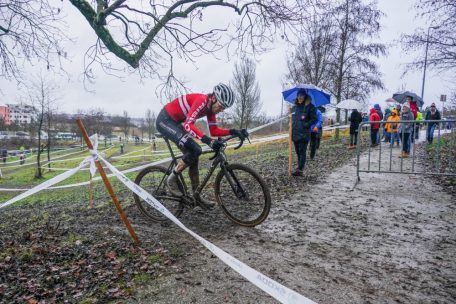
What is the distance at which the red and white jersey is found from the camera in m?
4.18

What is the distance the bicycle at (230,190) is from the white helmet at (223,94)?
50 cm

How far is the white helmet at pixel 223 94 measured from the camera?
13.7ft

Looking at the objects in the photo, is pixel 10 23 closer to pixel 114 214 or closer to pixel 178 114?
pixel 114 214

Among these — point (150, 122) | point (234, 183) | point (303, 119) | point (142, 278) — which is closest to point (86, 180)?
point (303, 119)

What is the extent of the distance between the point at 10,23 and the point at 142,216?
7.72 metres

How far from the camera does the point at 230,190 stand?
4363mm


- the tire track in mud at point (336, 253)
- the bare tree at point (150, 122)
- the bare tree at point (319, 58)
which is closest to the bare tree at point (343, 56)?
the bare tree at point (319, 58)

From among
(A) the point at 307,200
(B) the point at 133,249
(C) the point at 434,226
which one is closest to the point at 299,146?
(A) the point at 307,200

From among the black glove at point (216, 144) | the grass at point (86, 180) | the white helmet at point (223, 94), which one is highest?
the white helmet at point (223, 94)

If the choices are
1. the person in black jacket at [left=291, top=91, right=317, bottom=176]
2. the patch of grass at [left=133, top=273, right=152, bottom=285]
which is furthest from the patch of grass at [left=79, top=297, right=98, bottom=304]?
the person in black jacket at [left=291, top=91, right=317, bottom=176]

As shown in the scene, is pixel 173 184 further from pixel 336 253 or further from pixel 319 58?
pixel 319 58

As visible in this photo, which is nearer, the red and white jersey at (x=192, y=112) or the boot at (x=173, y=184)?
the red and white jersey at (x=192, y=112)

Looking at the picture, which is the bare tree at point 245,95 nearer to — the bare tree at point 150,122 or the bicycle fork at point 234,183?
the bicycle fork at point 234,183

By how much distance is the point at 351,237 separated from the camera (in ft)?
13.9
